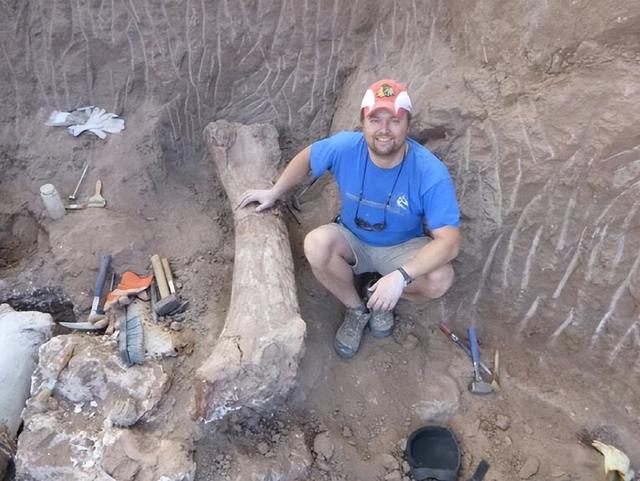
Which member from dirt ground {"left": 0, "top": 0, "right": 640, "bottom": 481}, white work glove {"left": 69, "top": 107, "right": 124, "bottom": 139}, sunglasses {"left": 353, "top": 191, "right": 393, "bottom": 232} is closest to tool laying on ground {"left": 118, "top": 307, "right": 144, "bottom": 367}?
dirt ground {"left": 0, "top": 0, "right": 640, "bottom": 481}

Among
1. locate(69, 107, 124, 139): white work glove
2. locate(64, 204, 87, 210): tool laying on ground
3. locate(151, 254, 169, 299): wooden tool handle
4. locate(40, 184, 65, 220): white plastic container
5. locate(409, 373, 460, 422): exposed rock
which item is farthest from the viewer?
locate(69, 107, 124, 139): white work glove

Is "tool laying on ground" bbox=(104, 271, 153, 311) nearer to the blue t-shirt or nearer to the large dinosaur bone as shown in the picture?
the large dinosaur bone

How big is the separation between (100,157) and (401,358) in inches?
88.8

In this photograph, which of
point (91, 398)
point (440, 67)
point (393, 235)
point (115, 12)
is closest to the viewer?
point (91, 398)

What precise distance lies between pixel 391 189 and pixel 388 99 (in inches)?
16.7

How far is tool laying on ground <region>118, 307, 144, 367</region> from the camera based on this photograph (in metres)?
2.57

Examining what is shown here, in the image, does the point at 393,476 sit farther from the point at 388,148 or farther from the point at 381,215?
the point at 388,148

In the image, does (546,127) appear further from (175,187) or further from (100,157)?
(100,157)

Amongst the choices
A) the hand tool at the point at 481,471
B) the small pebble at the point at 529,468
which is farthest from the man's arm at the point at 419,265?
the small pebble at the point at 529,468

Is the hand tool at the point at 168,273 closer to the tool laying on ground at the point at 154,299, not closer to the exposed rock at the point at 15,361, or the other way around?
the tool laying on ground at the point at 154,299

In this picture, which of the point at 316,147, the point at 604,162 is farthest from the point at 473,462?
the point at 316,147

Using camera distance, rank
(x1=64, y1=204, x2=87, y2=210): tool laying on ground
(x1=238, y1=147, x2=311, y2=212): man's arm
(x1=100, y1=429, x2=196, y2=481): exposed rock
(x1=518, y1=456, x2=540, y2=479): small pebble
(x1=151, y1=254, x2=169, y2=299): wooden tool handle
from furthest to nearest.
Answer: (x1=64, y1=204, x2=87, y2=210): tool laying on ground
(x1=151, y1=254, x2=169, y2=299): wooden tool handle
(x1=238, y1=147, x2=311, y2=212): man's arm
(x1=518, y1=456, x2=540, y2=479): small pebble
(x1=100, y1=429, x2=196, y2=481): exposed rock

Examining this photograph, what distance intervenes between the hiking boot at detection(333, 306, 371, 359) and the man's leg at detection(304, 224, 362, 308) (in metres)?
0.05

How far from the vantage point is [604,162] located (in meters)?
2.52
